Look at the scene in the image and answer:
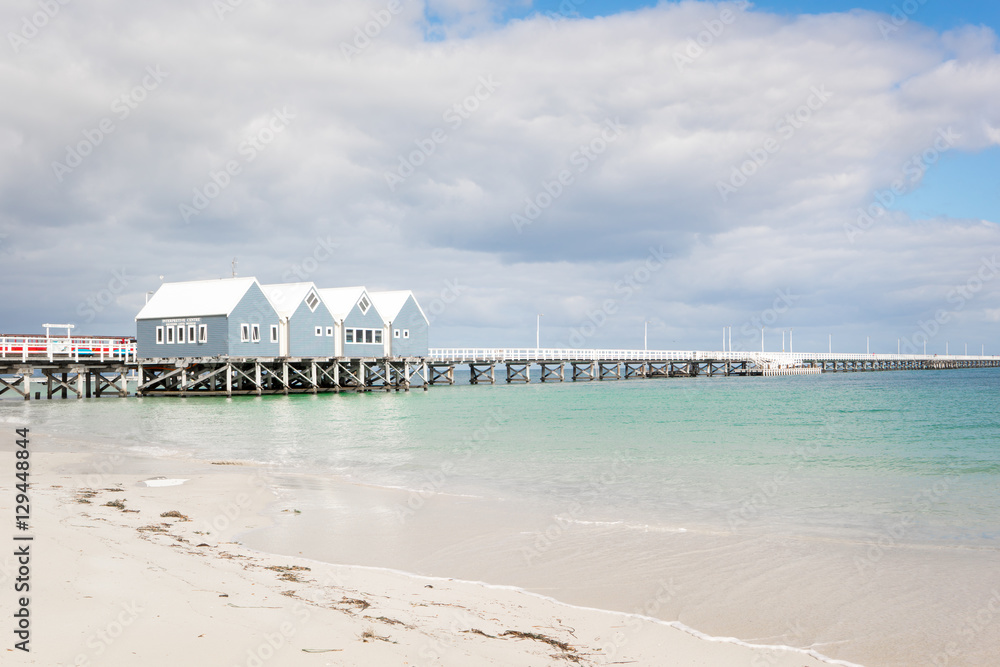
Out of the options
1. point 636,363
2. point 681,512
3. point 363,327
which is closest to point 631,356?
point 636,363

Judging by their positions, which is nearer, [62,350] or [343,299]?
[62,350]

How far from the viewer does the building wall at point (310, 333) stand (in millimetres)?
50719

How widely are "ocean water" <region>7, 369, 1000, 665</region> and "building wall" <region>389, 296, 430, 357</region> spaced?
2985 centimetres

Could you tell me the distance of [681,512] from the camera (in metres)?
12.0

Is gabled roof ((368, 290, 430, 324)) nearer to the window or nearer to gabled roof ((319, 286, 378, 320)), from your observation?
gabled roof ((319, 286, 378, 320))

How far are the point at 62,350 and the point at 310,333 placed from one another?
15.8 meters

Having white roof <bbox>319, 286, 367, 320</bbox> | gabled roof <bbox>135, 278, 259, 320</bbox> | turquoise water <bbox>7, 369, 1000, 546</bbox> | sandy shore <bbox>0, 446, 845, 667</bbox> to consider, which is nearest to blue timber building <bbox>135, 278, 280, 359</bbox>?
gabled roof <bbox>135, 278, 259, 320</bbox>

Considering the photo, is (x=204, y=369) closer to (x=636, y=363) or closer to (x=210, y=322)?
(x=210, y=322)

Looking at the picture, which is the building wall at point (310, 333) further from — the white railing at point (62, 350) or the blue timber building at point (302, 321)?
the white railing at point (62, 350)

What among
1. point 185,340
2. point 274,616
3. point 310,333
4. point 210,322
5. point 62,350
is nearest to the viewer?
point 274,616

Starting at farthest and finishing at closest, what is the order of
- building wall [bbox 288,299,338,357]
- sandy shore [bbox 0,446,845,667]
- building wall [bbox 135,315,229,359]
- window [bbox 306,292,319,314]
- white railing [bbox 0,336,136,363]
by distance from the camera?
window [bbox 306,292,319,314] < building wall [bbox 288,299,338,357] < building wall [bbox 135,315,229,359] < white railing [bbox 0,336,136,363] < sandy shore [bbox 0,446,845,667]

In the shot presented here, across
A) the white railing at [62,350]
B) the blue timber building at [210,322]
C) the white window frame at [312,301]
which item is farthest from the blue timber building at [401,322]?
the white railing at [62,350]

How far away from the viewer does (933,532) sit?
1060 cm

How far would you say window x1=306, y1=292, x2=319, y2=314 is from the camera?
169 ft
